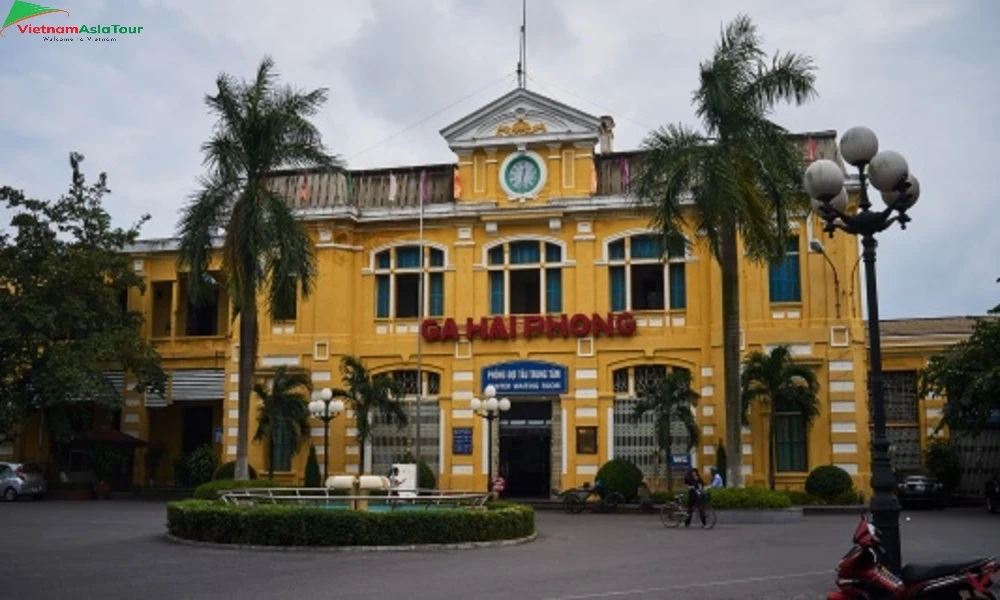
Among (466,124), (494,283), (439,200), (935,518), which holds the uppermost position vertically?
(466,124)

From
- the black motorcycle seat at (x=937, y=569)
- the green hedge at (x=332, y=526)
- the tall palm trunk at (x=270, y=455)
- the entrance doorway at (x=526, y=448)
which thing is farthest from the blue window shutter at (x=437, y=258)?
the black motorcycle seat at (x=937, y=569)

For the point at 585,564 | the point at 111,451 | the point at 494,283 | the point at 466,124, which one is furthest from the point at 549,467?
the point at 585,564

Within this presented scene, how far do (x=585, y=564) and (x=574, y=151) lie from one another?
Result: 21195 millimetres

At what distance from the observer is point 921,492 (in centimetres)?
3158

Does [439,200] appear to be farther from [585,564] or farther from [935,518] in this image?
[585,564]

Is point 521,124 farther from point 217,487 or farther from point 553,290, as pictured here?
point 217,487

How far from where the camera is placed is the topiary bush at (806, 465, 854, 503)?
31.0 m

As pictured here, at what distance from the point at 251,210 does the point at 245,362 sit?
3.86 m

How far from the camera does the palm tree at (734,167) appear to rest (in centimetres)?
2536

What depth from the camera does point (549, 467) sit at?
35.4 metres

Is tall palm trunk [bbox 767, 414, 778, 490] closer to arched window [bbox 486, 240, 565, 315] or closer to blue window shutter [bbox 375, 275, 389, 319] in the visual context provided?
arched window [bbox 486, 240, 565, 315]

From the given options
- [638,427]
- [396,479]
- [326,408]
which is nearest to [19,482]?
[326,408]

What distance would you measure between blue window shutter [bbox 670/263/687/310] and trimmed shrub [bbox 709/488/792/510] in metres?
9.50

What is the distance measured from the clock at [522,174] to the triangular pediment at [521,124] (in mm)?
545
